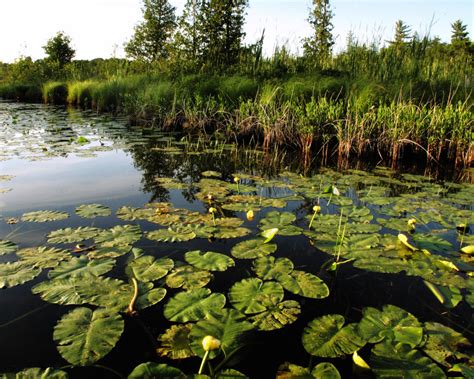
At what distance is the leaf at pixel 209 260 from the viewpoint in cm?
203

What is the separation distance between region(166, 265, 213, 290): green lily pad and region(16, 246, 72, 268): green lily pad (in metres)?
0.74

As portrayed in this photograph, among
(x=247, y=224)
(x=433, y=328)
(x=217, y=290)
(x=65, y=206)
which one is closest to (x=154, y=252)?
(x=217, y=290)

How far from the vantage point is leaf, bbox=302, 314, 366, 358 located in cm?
138

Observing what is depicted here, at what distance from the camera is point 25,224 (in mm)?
2674

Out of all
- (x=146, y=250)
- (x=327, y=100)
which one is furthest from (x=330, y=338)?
(x=327, y=100)

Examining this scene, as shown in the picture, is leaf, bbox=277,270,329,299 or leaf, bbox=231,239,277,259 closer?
leaf, bbox=277,270,329,299

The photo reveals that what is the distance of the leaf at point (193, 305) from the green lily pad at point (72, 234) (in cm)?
107

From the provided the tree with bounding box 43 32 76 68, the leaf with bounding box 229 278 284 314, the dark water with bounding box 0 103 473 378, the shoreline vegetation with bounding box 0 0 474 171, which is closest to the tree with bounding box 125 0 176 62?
the tree with bounding box 43 32 76 68

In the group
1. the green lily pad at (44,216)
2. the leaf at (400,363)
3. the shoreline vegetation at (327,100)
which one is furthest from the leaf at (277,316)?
the shoreline vegetation at (327,100)

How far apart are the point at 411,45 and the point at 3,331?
865cm

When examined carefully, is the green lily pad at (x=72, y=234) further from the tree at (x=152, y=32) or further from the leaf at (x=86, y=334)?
the tree at (x=152, y=32)

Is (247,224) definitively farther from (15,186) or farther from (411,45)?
(411,45)

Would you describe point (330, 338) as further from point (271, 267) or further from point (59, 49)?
point (59, 49)

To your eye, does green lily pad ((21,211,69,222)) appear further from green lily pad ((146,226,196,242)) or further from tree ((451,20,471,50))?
tree ((451,20,471,50))
